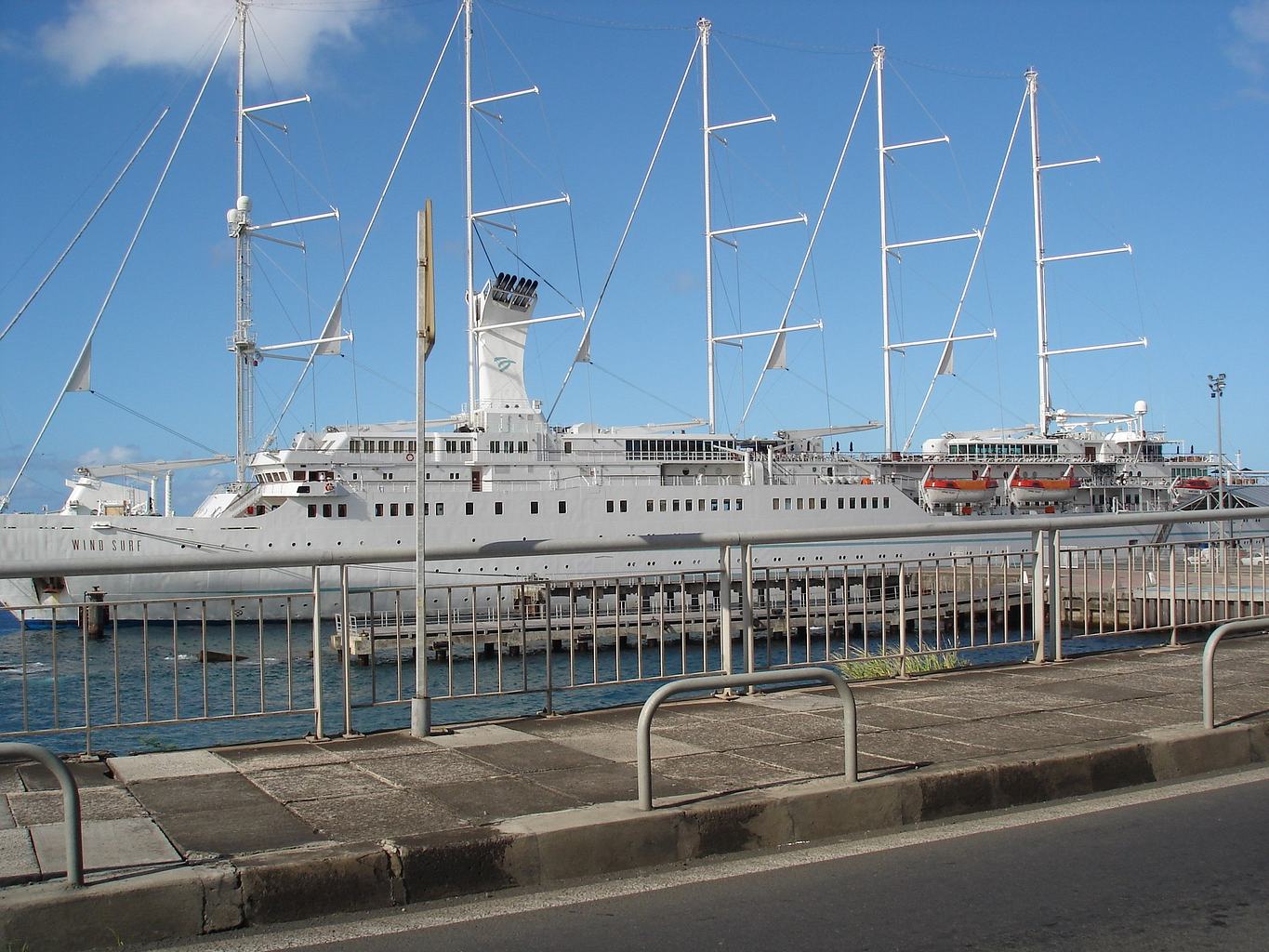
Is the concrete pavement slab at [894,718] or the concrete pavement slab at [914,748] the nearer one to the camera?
the concrete pavement slab at [914,748]

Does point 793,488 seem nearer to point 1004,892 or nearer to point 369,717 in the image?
point 369,717

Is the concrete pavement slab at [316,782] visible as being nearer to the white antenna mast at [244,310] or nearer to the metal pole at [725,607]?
the metal pole at [725,607]

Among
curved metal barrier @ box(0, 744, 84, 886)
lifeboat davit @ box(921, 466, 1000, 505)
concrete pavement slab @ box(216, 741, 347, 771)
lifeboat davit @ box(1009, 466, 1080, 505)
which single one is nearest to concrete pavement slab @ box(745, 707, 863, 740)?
concrete pavement slab @ box(216, 741, 347, 771)

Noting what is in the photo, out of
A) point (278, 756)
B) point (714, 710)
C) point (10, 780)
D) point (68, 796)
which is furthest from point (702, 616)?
point (68, 796)

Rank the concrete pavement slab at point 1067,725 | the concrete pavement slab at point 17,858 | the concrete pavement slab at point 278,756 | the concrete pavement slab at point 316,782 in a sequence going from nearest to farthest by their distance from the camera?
the concrete pavement slab at point 17,858, the concrete pavement slab at point 316,782, the concrete pavement slab at point 278,756, the concrete pavement slab at point 1067,725

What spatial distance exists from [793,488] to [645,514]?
6674mm

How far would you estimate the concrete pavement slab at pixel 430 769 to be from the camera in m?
5.65

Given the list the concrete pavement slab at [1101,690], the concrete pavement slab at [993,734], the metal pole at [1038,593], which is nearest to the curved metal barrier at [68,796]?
the concrete pavement slab at [993,734]

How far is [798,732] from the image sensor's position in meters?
6.72

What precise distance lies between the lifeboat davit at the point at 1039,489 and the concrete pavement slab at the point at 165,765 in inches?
1875

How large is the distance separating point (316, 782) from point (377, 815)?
785 millimetres

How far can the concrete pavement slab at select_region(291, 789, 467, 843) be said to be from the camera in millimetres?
4707

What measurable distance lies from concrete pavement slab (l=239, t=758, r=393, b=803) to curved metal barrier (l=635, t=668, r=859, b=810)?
137 centimetres

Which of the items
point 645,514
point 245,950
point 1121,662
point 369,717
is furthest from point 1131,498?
point 245,950
